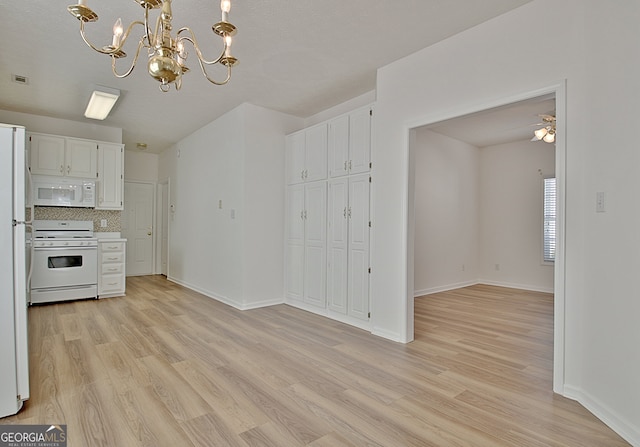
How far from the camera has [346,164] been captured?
418 cm

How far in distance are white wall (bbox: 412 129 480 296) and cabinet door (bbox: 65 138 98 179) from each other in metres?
5.20

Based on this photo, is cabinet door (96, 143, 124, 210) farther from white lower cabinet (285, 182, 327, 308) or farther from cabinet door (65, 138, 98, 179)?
white lower cabinet (285, 182, 327, 308)

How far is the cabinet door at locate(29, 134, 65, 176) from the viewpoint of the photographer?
5.11 m

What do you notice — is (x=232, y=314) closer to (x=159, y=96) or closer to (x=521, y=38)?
(x=159, y=96)

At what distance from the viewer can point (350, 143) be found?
13.6 ft

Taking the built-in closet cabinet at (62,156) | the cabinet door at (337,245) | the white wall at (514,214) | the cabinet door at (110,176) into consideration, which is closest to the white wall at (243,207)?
the cabinet door at (337,245)

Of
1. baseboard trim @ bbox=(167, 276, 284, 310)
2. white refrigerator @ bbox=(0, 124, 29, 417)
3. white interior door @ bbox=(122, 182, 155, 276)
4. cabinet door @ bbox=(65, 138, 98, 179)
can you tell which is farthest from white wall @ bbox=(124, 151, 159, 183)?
white refrigerator @ bbox=(0, 124, 29, 417)

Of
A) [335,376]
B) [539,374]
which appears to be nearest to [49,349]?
[335,376]

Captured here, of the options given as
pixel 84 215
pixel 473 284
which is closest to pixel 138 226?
pixel 84 215

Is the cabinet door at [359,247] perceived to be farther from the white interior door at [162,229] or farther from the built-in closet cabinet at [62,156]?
the white interior door at [162,229]

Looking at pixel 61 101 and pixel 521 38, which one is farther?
pixel 61 101

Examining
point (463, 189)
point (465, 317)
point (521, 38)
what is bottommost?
point (465, 317)

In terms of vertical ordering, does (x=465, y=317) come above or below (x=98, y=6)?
below

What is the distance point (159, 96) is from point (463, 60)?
3.67 metres
